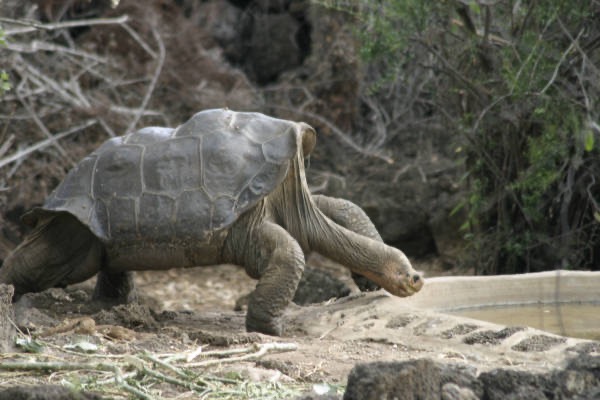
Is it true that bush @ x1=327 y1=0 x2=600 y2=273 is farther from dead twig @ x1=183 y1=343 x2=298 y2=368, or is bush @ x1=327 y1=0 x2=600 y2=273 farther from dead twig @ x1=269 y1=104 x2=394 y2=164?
dead twig @ x1=183 y1=343 x2=298 y2=368

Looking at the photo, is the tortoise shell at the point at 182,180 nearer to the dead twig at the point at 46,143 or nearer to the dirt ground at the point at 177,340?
the dirt ground at the point at 177,340

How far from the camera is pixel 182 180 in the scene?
177 inches

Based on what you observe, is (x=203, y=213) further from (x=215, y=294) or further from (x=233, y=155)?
(x=215, y=294)

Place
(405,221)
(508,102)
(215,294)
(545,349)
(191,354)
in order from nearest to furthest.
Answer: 1. (191,354)
2. (545,349)
3. (508,102)
4. (215,294)
5. (405,221)

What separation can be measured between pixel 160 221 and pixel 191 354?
1.39m

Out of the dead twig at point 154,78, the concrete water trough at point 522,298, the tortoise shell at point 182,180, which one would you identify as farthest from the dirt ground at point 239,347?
the dead twig at point 154,78

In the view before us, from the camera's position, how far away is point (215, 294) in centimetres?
806

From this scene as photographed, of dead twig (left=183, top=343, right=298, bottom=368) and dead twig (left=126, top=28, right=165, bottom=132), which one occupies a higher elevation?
dead twig (left=126, top=28, right=165, bottom=132)

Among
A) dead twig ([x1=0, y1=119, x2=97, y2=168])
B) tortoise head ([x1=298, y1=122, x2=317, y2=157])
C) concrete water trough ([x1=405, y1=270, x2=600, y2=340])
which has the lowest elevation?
concrete water trough ([x1=405, y1=270, x2=600, y2=340])

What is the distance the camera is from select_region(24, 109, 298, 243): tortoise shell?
446cm

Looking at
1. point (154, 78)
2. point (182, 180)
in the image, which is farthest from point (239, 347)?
point (154, 78)

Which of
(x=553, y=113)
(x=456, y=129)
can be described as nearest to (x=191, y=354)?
(x=553, y=113)

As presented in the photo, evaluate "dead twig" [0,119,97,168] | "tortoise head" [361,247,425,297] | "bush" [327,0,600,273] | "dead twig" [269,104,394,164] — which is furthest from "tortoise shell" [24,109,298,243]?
"dead twig" [269,104,394,164]

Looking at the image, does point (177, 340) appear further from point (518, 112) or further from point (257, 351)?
point (518, 112)
